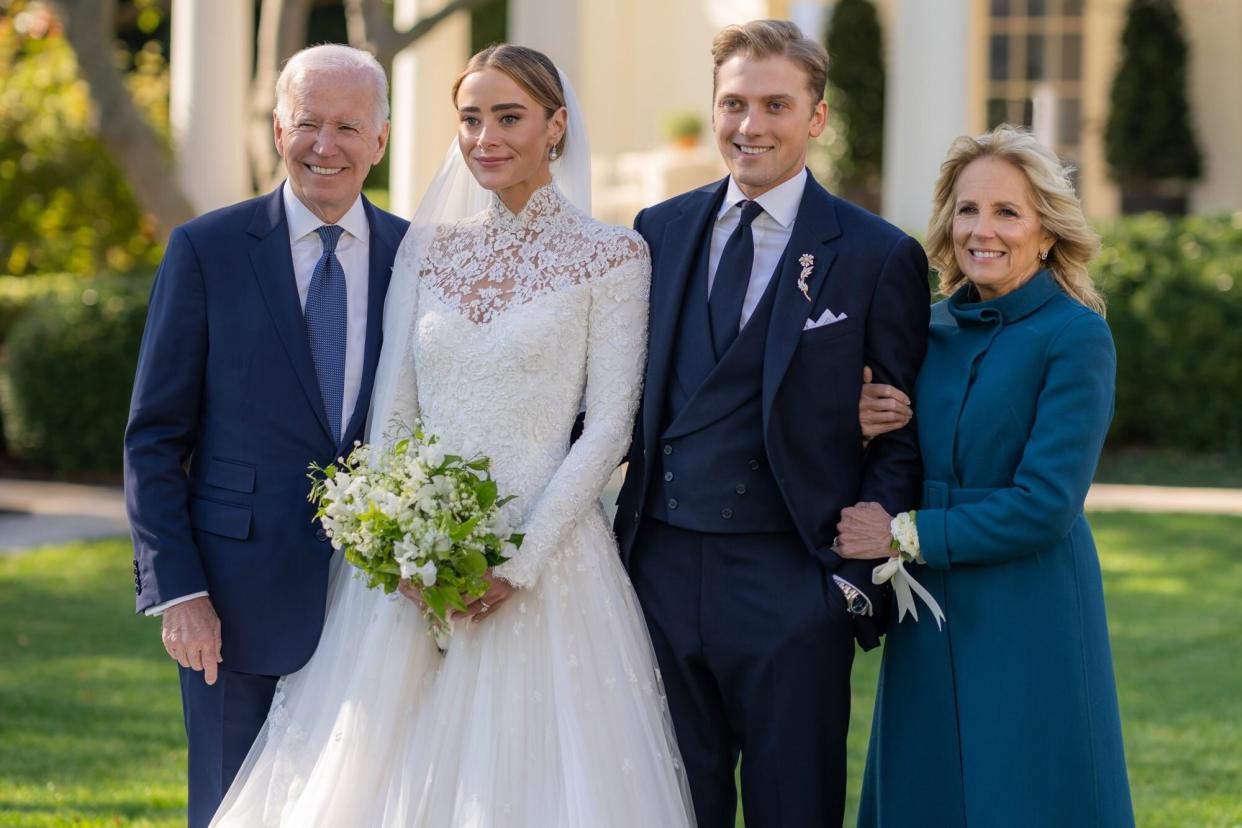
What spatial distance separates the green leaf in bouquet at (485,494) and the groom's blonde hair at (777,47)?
1.25 meters

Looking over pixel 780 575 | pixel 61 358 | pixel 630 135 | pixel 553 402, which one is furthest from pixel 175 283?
pixel 630 135

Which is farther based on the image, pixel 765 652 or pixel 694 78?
pixel 694 78

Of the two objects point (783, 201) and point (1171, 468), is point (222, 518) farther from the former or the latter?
point (1171, 468)

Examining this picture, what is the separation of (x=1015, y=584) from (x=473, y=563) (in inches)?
53.3

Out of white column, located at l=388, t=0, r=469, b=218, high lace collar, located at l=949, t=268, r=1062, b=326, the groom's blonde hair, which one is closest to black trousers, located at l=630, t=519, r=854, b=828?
high lace collar, located at l=949, t=268, r=1062, b=326

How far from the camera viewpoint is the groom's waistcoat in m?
3.80

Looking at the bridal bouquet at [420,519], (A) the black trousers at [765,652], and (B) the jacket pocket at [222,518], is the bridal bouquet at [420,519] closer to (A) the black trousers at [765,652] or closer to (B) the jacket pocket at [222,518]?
(B) the jacket pocket at [222,518]

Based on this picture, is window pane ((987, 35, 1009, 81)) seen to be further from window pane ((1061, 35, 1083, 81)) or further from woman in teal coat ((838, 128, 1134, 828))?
woman in teal coat ((838, 128, 1134, 828))

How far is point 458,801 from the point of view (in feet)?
12.3

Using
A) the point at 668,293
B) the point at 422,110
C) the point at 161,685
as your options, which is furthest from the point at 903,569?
the point at 422,110

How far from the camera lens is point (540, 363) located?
3.90m

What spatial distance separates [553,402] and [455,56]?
44.5 feet

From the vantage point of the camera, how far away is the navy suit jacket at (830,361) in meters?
3.77

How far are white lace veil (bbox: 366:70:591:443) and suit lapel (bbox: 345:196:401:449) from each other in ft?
0.09
